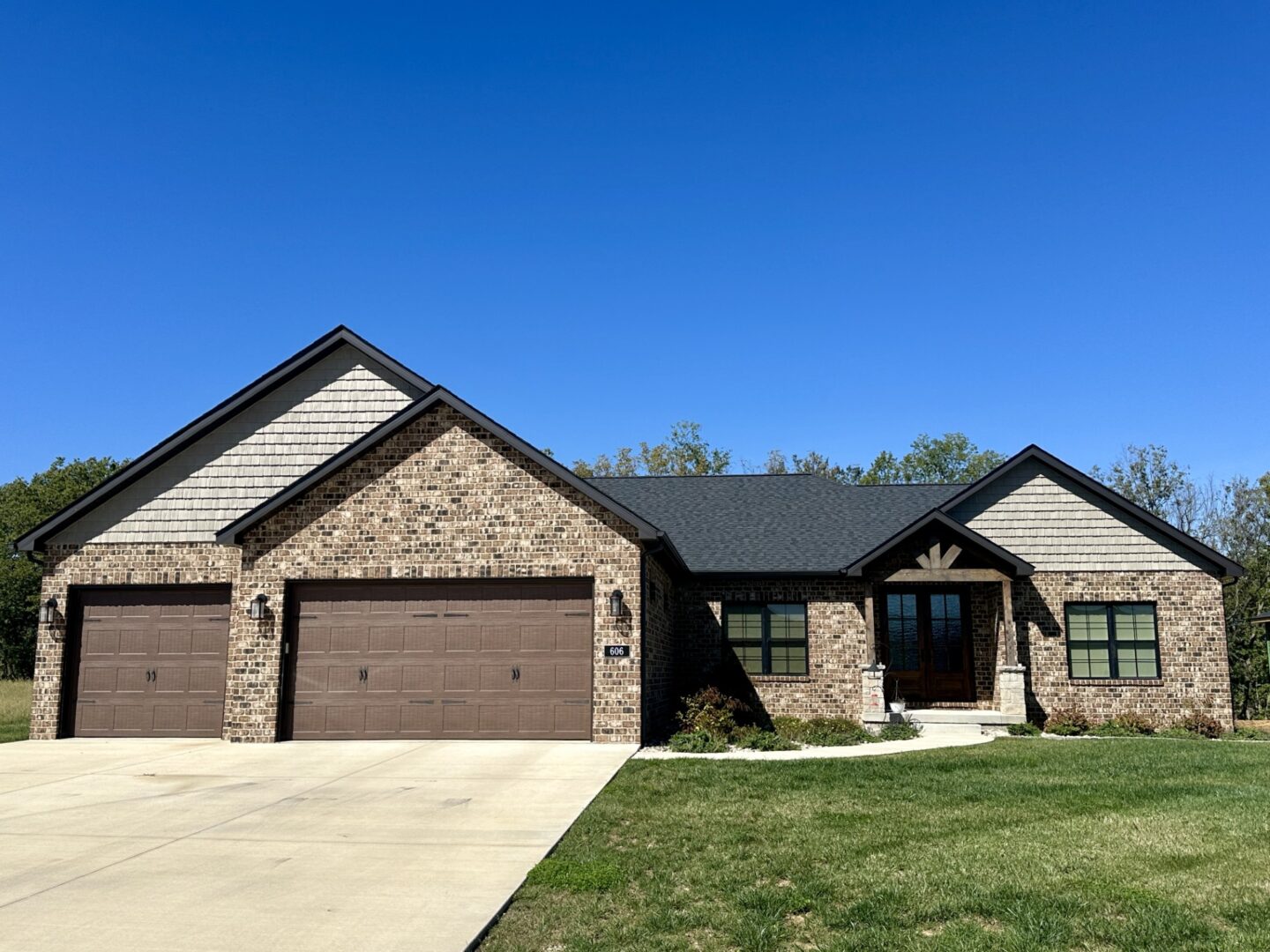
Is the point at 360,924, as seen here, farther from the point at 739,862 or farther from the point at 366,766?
the point at 366,766

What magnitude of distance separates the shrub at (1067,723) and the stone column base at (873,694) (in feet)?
10.8

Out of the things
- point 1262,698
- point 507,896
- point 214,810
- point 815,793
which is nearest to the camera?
point 507,896

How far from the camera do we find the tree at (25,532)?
46406 mm

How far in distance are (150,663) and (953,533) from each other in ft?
50.0

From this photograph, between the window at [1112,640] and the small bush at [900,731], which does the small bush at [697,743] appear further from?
the window at [1112,640]

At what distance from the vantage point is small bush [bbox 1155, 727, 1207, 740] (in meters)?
18.0

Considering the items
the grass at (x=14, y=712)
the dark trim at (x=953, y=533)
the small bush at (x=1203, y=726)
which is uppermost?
the dark trim at (x=953, y=533)

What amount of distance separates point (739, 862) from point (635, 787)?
3.57 m

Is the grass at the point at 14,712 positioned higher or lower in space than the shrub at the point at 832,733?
lower

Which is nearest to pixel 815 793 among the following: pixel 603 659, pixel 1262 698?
pixel 603 659

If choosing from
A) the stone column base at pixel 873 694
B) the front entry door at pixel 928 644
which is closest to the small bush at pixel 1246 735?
the front entry door at pixel 928 644

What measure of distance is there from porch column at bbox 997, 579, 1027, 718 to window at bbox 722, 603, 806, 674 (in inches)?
150

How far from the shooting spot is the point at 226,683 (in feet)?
52.4

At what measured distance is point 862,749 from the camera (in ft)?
51.0
